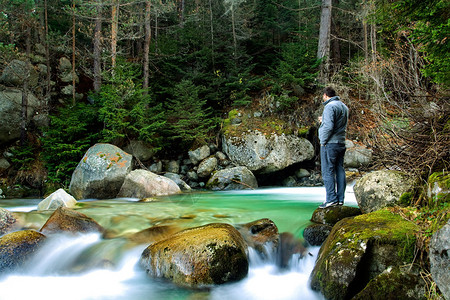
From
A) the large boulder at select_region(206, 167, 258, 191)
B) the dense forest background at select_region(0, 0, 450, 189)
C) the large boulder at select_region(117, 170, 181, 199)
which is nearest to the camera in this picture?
the large boulder at select_region(117, 170, 181, 199)

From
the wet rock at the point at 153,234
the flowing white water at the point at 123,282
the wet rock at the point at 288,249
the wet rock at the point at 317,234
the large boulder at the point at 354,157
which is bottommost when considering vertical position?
the flowing white water at the point at 123,282

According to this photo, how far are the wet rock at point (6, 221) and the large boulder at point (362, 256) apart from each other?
5.34 meters

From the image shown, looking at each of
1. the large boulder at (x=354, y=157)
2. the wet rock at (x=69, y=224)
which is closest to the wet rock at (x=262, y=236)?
the wet rock at (x=69, y=224)

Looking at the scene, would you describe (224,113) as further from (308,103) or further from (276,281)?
(276,281)

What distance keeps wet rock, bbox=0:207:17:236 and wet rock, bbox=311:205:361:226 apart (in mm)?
5592

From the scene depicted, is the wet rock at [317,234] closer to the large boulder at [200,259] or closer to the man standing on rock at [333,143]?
the man standing on rock at [333,143]

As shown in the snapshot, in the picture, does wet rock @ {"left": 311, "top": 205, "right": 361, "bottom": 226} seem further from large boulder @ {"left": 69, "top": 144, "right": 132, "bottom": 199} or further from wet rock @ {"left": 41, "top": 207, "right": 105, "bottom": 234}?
large boulder @ {"left": 69, "top": 144, "right": 132, "bottom": 199}

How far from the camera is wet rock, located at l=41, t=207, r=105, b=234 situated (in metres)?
4.95

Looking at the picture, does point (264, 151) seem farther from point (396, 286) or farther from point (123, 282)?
point (396, 286)

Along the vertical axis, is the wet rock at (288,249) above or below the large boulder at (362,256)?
below

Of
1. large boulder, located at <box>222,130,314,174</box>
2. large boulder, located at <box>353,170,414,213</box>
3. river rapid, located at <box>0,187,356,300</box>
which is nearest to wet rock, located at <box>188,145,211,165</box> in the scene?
large boulder, located at <box>222,130,314,174</box>

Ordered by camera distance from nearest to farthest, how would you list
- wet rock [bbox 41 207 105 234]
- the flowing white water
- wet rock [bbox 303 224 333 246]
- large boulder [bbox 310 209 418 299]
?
large boulder [bbox 310 209 418 299]
the flowing white water
wet rock [bbox 303 224 333 246]
wet rock [bbox 41 207 105 234]

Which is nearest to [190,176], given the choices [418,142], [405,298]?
[418,142]

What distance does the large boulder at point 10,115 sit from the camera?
1173cm
